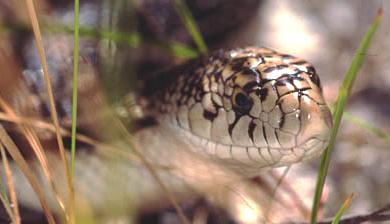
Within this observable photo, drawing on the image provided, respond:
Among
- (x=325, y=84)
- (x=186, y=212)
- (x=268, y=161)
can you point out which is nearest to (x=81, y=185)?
(x=186, y=212)

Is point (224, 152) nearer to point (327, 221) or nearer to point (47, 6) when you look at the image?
point (327, 221)

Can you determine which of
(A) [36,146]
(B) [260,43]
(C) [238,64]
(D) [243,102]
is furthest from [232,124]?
(B) [260,43]

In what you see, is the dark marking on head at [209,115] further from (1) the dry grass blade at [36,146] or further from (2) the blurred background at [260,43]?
(1) the dry grass blade at [36,146]

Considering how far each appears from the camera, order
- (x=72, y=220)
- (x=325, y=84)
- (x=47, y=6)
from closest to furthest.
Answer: (x=72, y=220) → (x=47, y=6) → (x=325, y=84)

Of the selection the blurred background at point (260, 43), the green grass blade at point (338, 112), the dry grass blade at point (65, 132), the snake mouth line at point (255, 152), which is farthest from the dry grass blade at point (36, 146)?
the green grass blade at point (338, 112)

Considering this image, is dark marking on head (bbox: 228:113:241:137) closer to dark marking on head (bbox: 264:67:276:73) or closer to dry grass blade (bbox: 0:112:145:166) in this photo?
dark marking on head (bbox: 264:67:276:73)

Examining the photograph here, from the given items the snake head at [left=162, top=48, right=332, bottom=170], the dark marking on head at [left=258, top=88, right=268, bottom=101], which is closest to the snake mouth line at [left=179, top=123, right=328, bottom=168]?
the snake head at [left=162, top=48, right=332, bottom=170]

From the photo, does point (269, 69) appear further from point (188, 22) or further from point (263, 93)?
point (188, 22)
